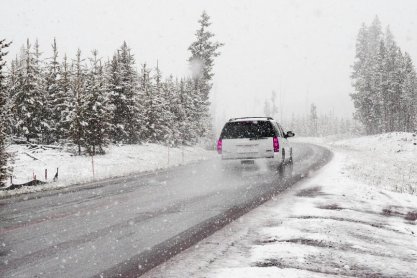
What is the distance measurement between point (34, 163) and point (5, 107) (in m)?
11.1

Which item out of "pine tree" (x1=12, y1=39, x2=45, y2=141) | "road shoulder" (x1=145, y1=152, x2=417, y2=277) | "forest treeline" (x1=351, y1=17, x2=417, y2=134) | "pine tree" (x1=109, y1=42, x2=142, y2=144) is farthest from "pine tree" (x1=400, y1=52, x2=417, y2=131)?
"road shoulder" (x1=145, y1=152, x2=417, y2=277)

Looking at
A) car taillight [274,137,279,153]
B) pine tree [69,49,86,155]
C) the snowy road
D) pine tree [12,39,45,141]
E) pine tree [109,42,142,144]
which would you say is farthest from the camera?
pine tree [109,42,142,144]

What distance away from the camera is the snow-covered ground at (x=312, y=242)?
4645 millimetres

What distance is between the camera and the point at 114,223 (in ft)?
24.0

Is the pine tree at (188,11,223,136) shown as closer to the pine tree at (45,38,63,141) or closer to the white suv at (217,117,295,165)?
the pine tree at (45,38,63,141)

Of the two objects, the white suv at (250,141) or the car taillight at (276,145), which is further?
the car taillight at (276,145)

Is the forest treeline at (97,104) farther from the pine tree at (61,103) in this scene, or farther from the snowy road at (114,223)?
the snowy road at (114,223)

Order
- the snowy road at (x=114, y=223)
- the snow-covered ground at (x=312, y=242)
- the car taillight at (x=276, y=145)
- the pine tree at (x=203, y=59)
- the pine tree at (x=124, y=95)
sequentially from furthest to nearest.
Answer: the pine tree at (x=203, y=59)
the pine tree at (x=124, y=95)
the car taillight at (x=276, y=145)
the snowy road at (x=114, y=223)
the snow-covered ground at (x=312, y=242)

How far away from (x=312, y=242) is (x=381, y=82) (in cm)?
6247

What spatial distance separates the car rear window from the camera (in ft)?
49.6

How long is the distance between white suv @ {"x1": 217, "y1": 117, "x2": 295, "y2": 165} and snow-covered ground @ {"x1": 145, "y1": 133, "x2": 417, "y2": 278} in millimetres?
A: 4837

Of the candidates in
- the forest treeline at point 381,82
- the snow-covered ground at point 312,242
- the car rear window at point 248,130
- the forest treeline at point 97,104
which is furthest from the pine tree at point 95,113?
the forest treeline at point 381,82

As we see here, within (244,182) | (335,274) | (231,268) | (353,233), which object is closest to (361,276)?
(335,274)

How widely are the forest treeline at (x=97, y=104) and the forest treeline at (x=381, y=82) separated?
103 ft
